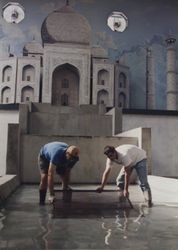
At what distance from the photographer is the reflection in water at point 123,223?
413cm

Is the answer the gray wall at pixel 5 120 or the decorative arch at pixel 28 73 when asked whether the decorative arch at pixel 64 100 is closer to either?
the decorative arch at pixel 28 73

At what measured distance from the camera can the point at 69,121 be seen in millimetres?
15102

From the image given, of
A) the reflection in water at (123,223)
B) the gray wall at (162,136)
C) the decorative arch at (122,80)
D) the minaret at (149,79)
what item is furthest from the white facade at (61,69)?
the reflection in water at (123,223)

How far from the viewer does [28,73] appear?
88.0 ft

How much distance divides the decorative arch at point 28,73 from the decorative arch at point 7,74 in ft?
3.35

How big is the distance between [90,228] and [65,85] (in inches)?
936

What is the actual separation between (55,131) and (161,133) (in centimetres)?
579

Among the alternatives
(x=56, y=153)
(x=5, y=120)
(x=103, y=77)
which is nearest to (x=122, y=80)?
(x=103, y=77)

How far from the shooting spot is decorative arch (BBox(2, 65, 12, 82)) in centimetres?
2623

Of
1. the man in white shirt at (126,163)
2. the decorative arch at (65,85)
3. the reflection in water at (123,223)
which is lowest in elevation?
the reflection in water at (123,223)

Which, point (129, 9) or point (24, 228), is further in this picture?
point (129, 9)

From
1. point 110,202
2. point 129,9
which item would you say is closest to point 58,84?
point 129,9

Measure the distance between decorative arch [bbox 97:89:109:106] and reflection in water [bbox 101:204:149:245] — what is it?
2056 cm

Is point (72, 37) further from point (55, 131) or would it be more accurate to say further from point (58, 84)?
point (55, 131)
